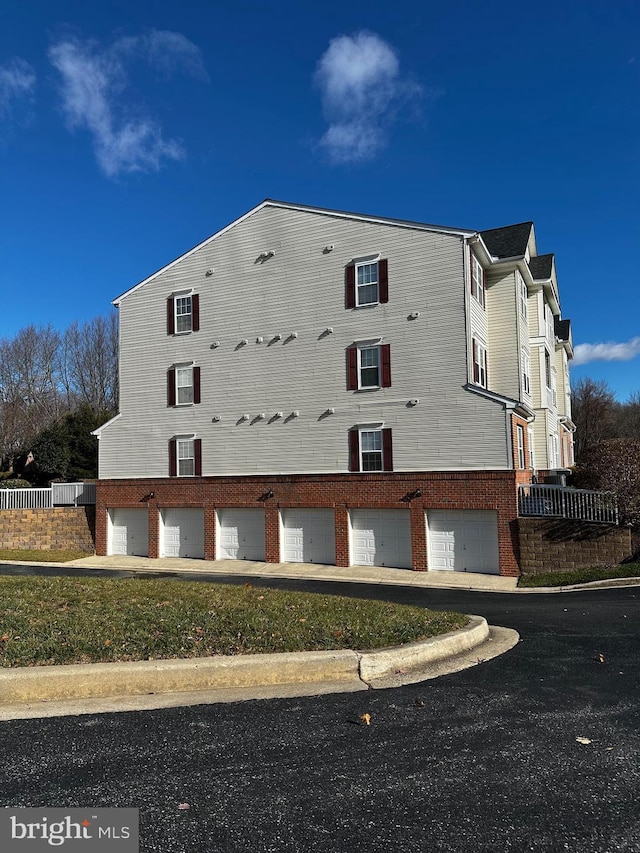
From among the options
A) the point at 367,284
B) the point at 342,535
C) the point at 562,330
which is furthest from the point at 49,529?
the point at 562,330

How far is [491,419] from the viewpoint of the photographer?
20.8 m

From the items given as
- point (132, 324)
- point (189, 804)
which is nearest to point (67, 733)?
point (189, 804)

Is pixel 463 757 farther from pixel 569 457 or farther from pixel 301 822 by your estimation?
pixel 569 457

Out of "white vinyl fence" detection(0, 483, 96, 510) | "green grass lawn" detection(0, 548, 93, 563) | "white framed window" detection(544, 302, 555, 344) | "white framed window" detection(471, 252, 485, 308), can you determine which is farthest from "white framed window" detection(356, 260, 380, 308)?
"green grass lawn" detection(0, 548, 93, 563)

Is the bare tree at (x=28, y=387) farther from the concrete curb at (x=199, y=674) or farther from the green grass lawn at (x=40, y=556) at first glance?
the concrete curb at (x=199, y=674)

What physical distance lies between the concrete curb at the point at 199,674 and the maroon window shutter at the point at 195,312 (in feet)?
73.3

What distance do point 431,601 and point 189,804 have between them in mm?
11846

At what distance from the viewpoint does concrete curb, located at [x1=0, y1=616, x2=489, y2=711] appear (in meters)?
5.56

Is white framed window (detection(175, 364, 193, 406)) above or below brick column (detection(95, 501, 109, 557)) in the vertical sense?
above

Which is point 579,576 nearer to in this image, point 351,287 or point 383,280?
point 383,280

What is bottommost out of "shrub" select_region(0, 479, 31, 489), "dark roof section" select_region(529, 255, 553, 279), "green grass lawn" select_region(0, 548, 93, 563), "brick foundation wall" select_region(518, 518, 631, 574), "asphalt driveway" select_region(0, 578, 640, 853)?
"green grass lawn" select_region(0, 548, 93, 563)

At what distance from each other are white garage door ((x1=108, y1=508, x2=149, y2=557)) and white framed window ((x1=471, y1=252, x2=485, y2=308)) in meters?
16.8

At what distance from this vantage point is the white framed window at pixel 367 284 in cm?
2334

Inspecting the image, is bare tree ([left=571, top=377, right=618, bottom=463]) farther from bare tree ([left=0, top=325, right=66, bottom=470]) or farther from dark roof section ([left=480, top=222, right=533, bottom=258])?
bare tree ([left=0, top=325, right=66, bottom=470])
